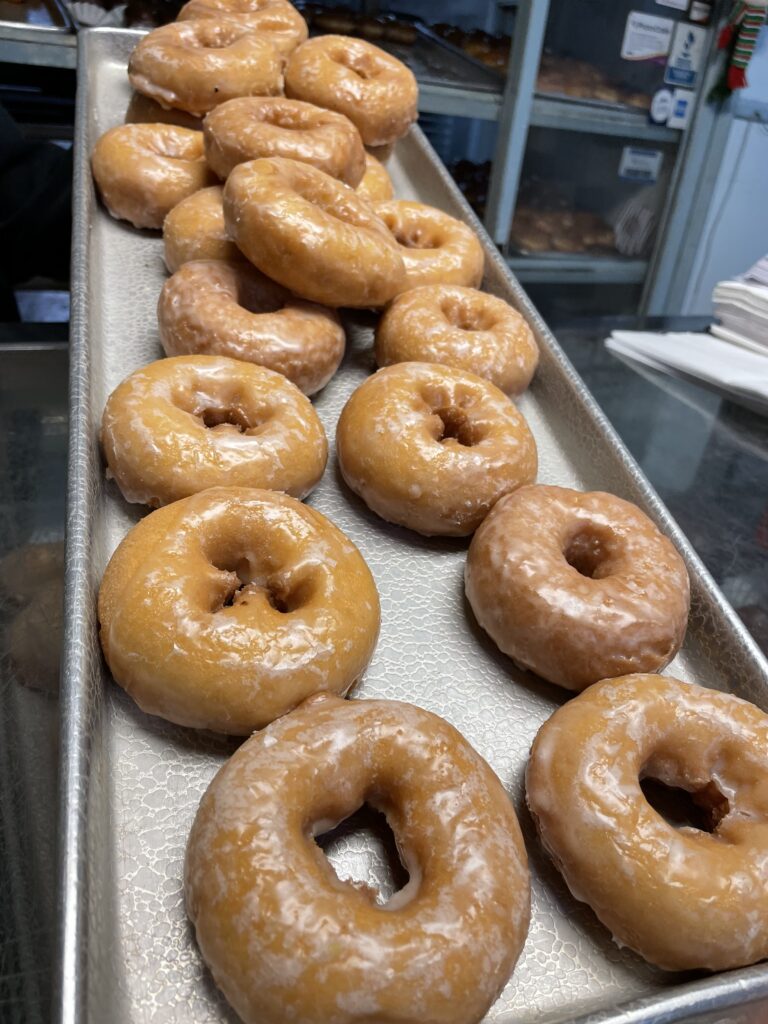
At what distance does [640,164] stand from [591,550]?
12.0ft

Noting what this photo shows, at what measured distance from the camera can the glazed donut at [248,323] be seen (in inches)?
61.7

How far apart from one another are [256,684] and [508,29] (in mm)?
4173

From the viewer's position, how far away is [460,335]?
1.72 metres

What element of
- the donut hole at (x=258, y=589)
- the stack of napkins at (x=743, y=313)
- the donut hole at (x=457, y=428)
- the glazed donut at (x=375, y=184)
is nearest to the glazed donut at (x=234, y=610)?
the donut hole at (x=258, y=589)

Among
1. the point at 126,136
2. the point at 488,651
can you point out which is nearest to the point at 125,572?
the point at 488,651

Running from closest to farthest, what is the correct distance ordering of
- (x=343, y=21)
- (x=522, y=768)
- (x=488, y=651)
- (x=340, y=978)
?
(x=340, y=978)
(x=522, y=768)
(x=488, y=651)
(x=343, y=21)

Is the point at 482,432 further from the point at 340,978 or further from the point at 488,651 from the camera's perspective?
the point at 340,978

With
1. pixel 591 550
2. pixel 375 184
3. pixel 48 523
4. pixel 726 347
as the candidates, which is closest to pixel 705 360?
pixel 726 347

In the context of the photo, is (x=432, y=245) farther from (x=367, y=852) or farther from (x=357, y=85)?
(x=367, y=852)

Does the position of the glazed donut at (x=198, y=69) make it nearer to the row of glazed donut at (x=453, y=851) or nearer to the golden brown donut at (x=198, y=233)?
the golden brown donut at (x=198, y=233)

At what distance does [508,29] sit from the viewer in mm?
4109

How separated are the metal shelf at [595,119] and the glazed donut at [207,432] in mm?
2884

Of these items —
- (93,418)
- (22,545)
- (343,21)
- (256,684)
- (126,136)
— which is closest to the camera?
(256,684)

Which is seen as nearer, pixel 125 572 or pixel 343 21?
pixel 125 572
